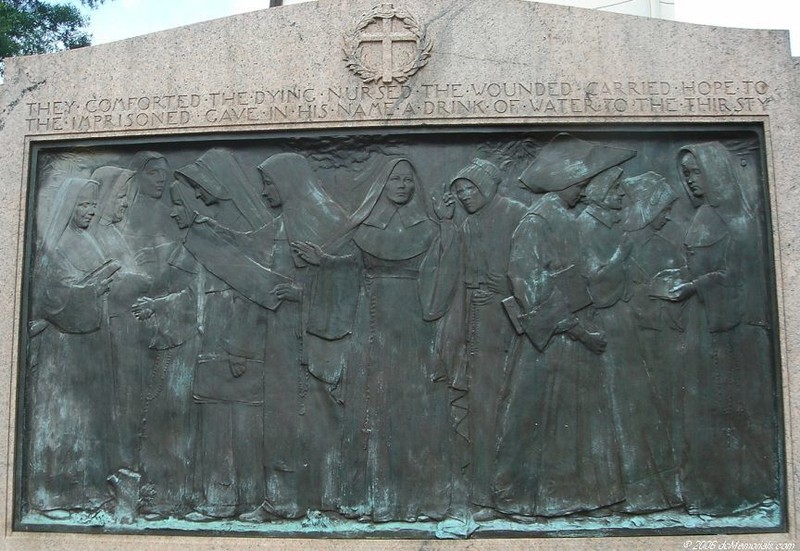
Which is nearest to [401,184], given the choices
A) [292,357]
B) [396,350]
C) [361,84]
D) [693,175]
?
[361,84]

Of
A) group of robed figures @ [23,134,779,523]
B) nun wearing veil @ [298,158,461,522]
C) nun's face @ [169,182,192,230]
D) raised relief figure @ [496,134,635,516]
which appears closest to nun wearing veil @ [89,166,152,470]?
group of robed figures @ [23,134,779,523]

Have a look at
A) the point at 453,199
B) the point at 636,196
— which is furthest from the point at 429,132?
the point at 636,196

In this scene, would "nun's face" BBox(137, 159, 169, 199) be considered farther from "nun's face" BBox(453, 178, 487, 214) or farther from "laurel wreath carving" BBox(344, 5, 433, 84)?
"nun's face" BBox(453, 178, 487, 214)

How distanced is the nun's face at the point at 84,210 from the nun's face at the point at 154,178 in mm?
420

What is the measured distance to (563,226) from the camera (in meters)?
5.87

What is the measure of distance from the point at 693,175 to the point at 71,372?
535 centimetres

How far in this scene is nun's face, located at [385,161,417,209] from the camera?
232 inches

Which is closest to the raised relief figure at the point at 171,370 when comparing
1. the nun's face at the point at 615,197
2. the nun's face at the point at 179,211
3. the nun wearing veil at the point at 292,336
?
the nun's face at the point at 179,211

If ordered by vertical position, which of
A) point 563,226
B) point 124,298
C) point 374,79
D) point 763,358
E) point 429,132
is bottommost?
point 763,358

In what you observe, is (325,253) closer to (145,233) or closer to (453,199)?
(453,199)

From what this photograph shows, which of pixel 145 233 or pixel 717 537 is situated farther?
pixel 145 233

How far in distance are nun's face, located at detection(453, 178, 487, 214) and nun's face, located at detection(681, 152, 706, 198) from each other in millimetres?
1645

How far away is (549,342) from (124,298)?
11.6 feet

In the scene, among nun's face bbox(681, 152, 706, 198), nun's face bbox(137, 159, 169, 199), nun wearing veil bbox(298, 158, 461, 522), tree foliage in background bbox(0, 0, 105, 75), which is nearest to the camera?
nun wearing veil bbox(298, 158, 461, 522)
